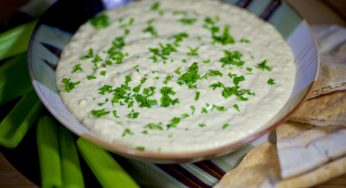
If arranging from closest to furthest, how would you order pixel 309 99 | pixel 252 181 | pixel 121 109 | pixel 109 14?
pixel 252 181
pixel 121 109
pixel 309 99
pixel 109 14

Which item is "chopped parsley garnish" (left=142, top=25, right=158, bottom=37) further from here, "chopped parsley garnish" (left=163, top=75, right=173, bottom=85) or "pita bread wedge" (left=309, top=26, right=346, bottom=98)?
"pita bread wedge" (left=309, top=26, right=346, bottom=98)

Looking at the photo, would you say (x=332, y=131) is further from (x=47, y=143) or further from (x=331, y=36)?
(x=47, y=143)

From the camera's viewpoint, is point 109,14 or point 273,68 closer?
point 273,68

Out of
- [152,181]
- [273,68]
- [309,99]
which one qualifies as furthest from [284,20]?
[152,181]

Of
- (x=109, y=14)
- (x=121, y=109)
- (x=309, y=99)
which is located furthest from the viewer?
(x=109, y=14)

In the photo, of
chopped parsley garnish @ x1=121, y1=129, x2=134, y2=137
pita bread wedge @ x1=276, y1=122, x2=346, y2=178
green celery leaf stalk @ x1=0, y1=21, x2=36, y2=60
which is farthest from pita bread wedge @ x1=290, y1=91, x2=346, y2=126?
green celery leaf stalk @ x1=0, y1=21, x2=36, y2=60

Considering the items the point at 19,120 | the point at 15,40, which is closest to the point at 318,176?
the point at 19,120
